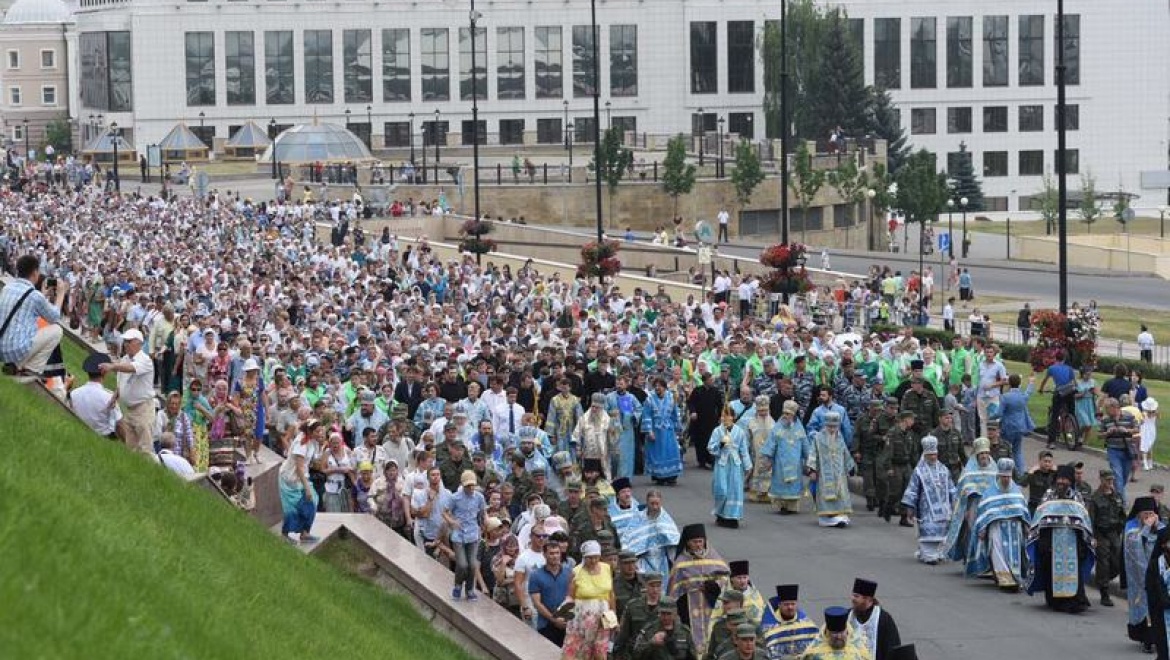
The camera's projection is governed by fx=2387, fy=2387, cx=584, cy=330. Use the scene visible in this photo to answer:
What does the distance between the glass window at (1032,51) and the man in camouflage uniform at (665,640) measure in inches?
3729

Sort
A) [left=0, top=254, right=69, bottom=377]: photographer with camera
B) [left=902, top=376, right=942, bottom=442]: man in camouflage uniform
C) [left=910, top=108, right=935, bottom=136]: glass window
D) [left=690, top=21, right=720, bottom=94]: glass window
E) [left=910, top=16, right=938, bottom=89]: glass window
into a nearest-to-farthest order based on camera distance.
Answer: [left=0, top=254, right=69, bottom=377]: photographer with camera, [left=902, top=376, right=942, bottom=442]: man in camouflage uniform, [left=690, top=21, right=720, bottom=94]: glass window, [left=910, top=16, right=938, bottom=89]: glass window, [left=910, top=108, right=935, bottom=136]: glass window

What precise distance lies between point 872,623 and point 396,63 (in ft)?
293

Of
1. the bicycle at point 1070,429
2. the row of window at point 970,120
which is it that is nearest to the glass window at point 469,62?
the row of window at point 970,120

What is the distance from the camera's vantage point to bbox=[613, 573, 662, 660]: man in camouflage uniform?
1526 centimetres


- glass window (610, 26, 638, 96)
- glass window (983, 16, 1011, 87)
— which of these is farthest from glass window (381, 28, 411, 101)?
glass window (983, 16, 1011, 87)

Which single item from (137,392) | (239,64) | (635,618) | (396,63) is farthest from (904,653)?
(239,64)

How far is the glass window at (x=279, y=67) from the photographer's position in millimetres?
102062

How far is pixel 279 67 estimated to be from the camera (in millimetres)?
102250

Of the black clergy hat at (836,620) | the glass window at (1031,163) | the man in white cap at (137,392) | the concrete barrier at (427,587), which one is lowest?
the concrete barrier at (427,587)

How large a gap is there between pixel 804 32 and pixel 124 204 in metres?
42.8

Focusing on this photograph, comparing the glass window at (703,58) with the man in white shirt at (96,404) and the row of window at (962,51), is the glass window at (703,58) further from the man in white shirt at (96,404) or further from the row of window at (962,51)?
the man in white shirt at (96,404)

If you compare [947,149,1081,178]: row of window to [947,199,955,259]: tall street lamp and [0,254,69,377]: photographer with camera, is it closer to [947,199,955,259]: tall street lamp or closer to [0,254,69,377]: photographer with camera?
[947,199,955,259]: tall street lamp

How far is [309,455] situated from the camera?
A: 19.9 metres

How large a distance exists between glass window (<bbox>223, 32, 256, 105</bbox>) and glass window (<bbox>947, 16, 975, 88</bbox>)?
30848mm
